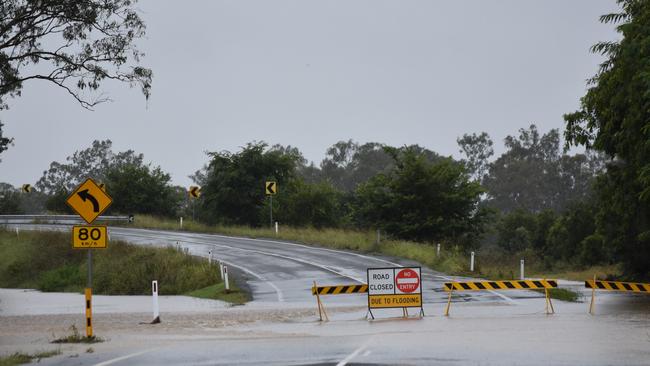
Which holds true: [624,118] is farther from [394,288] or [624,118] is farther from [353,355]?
[353,355]

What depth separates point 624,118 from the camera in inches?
984

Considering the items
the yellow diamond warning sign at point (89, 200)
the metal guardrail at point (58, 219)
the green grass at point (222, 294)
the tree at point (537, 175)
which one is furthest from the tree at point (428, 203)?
the tree at point (537, 175)

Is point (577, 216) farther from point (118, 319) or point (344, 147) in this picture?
point (344, 147)

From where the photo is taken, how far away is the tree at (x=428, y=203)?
5222cm

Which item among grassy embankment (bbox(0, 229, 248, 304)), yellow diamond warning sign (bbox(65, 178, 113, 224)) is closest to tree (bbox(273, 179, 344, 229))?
grassy embankment (bbox(0, 229, 248, 304))

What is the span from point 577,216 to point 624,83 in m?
45.7

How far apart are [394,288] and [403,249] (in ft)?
66.7

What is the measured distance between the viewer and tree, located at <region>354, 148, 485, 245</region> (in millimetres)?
52219

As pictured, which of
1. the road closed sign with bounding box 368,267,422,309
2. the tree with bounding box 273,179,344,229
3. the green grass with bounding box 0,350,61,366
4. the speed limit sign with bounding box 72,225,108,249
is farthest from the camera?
the tree with bounding box 273,179,344,229

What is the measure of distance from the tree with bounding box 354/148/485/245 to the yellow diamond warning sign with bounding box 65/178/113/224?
112ft

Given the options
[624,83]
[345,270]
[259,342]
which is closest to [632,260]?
[345,270]

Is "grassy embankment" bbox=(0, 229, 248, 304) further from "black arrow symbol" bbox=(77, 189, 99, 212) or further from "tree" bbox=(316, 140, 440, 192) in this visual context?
"tree" bbox=(316, 140, 440, 192)

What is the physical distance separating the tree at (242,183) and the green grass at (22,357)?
165 ft

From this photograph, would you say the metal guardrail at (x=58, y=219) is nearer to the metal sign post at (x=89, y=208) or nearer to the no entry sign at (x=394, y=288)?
the no entry sign at (x=394, y=288)
